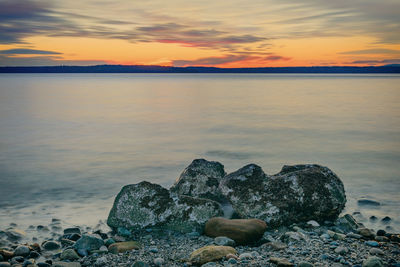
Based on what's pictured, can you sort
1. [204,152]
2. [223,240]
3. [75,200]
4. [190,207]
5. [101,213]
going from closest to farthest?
1. [223,240]
2. [190,207]
3. [101,213]
4. [75,200]
5. [204,152]

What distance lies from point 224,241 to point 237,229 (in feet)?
0.84

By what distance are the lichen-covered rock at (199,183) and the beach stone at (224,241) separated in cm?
181

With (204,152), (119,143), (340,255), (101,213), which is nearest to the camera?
(340,255)

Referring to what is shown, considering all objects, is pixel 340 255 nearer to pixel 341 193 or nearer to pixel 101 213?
pixel 341 193

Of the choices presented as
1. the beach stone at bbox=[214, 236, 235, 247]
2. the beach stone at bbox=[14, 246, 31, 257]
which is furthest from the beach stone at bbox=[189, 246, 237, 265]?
the beach stone at bbox=[14, 246, 31, 257]

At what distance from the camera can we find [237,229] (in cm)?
512

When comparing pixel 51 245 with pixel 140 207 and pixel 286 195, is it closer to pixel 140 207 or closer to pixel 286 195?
pixel 140 207

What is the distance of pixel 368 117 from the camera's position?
21922mm

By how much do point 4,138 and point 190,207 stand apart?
12.0m

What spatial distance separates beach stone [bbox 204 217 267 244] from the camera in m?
5.08

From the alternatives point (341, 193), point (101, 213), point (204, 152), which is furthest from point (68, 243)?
point (204, 152)

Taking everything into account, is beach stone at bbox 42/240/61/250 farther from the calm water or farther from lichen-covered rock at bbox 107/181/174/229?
the calm water

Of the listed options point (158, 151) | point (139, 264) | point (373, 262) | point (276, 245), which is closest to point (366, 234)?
point (373, 262)

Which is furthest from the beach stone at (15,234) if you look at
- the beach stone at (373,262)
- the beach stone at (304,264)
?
the beach stone at (373,262)
